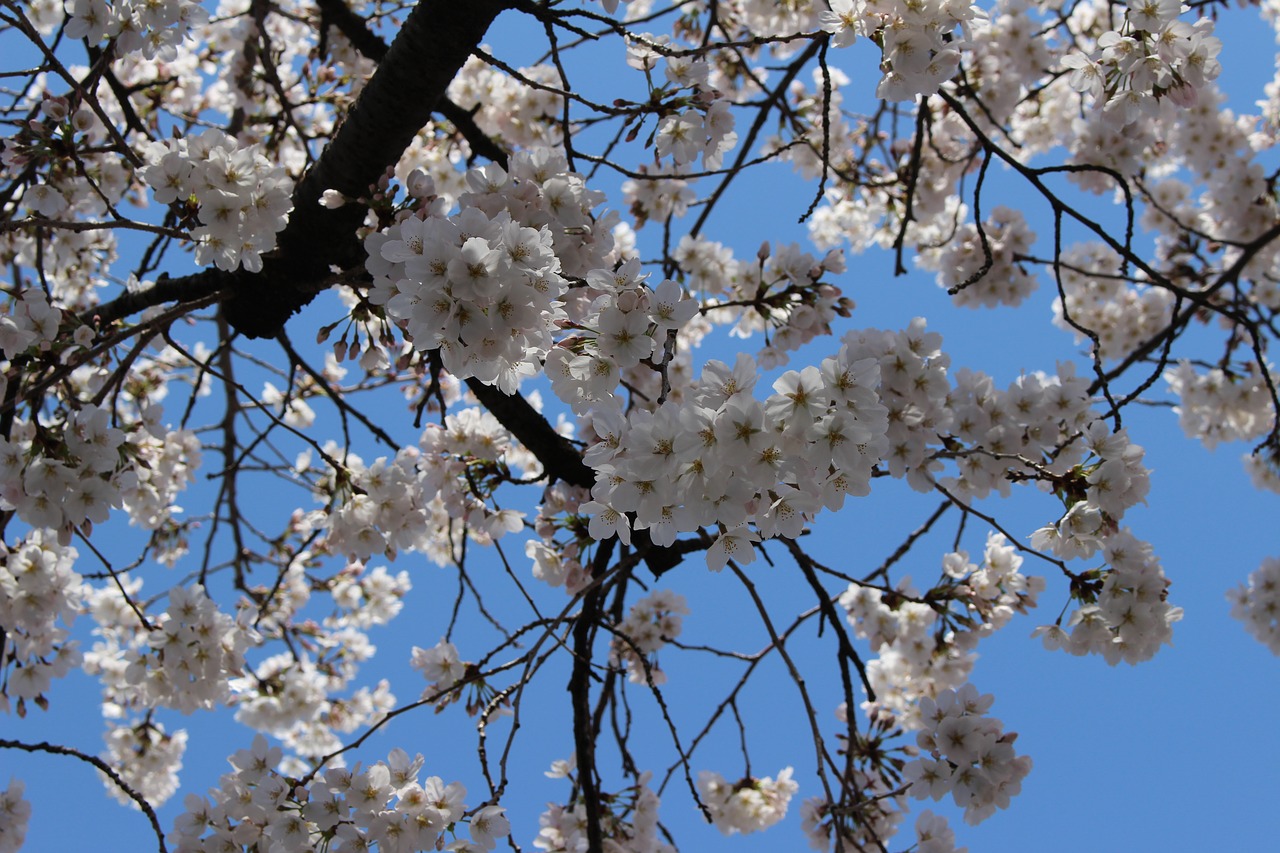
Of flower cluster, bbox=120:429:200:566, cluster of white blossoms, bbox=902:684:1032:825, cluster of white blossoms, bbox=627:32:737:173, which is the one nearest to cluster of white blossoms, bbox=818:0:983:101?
cluster of white blossoms, bbox=627:32:737:173

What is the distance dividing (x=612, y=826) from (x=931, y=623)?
5.30 ft

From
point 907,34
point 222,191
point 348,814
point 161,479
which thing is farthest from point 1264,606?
point 161,479

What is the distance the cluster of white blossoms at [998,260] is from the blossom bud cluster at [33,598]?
3957 millimetres

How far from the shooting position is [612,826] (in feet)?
9.50

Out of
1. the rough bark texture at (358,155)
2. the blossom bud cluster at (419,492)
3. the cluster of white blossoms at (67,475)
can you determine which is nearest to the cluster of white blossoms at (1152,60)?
the rough bark texture at (358,155)

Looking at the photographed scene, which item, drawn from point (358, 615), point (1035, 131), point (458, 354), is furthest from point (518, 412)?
point (1035, 131)

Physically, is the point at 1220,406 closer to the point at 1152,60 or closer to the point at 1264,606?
the point at 1264,606

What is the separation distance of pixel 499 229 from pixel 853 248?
442 cm

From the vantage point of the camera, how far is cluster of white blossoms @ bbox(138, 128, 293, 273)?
2.07m

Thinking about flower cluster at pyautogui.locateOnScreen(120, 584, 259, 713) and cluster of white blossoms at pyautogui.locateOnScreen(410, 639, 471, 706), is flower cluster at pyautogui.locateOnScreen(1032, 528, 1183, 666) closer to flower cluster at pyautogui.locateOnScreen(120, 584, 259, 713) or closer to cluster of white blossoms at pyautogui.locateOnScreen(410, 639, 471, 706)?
cluster of white blossoms at pyautogui.locateOnScreen(410, 639, 471, 706)

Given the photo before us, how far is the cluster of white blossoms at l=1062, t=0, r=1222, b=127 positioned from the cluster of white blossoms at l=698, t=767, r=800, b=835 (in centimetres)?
262

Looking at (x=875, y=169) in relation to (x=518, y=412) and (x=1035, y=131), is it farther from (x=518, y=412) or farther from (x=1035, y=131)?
(x=518, y=412)

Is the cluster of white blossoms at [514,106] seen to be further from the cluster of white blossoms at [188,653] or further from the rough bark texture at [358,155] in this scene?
the cluster of white blossoms at [188,653]

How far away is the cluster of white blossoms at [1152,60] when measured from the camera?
7.07 feet
